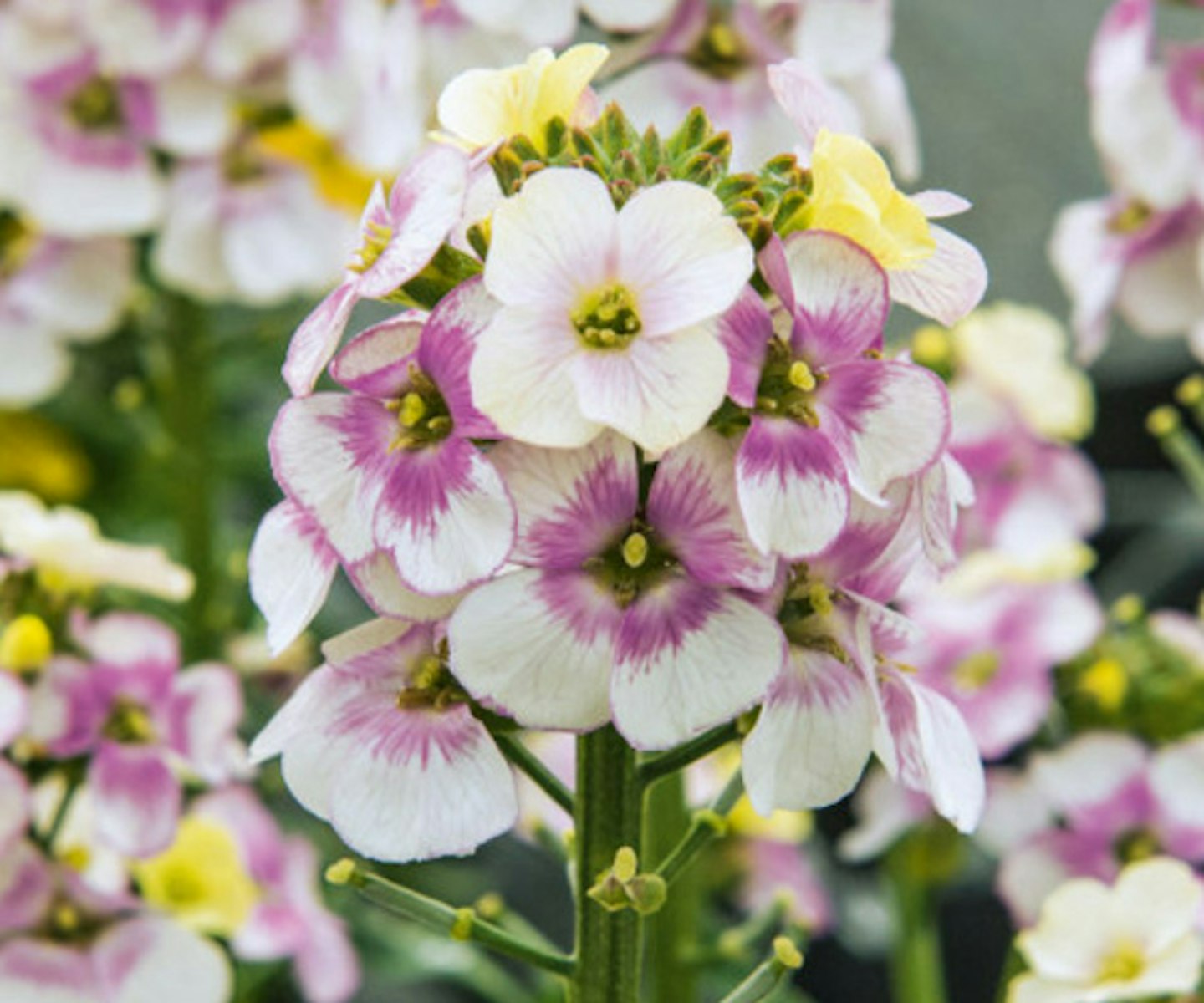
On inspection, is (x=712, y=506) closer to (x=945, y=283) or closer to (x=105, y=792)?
(x=945, y=283)

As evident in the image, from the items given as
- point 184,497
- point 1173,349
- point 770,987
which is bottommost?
point 1173,349

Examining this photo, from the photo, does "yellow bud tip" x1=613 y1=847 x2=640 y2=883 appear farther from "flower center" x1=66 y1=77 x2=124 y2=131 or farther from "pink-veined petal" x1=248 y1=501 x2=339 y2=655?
"flower center" x1=66 y1=77 x2=124 y2=131

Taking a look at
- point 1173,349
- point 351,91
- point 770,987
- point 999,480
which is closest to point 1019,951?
point 770,987

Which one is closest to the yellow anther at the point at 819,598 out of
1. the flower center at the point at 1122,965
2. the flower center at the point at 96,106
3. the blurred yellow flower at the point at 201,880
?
the flower center at the point at 1122,965

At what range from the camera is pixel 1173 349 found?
5.04 ft

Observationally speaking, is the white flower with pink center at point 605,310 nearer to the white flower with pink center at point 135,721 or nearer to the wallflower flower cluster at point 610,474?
the wallflower flower cluster at point 610,474

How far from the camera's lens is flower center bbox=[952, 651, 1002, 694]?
81cm

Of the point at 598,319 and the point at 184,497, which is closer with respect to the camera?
the point at 598,319

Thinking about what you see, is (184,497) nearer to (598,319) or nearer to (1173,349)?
(598,319)

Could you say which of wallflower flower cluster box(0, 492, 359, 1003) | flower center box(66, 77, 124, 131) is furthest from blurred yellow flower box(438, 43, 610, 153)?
flower center box(66, 77, 124, 131)

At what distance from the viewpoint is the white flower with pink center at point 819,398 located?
0.43m

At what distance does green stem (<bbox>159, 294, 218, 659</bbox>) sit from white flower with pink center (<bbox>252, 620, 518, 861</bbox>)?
51 cm

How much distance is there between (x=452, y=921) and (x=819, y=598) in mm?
117

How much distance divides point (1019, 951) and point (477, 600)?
323 millimetres
